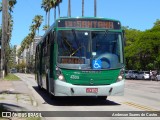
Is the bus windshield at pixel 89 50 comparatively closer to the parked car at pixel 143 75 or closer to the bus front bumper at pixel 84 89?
the bus front bumper at pixel 84 89

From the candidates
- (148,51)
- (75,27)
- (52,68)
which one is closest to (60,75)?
(52,68)

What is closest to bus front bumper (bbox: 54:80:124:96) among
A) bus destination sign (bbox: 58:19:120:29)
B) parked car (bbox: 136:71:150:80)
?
bus destination sign (bbox: 58:19:120:29)

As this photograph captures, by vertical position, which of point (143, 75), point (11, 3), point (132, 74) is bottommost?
point (132, 74)

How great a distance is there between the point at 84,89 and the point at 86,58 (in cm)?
126

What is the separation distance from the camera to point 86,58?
633 inches

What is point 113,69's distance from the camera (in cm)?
1622

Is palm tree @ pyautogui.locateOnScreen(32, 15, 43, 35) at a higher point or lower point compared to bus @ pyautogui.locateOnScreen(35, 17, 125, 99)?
higher

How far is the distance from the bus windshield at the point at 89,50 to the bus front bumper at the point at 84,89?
743 mm

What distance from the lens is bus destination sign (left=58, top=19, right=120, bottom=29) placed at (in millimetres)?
16531

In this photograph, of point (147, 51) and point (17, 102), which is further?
point (147, 51)

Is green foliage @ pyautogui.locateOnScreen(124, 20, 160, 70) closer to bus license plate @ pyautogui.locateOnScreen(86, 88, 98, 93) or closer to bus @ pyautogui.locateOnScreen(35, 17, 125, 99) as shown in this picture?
bus @ pyautogui.locateOnScreen(35, 17, 125, 99)

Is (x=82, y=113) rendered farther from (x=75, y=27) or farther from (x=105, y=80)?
(x=75, y=27)

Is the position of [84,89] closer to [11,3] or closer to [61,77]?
[61,77]

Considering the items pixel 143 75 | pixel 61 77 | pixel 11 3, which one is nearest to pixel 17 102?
pixel 61 77
